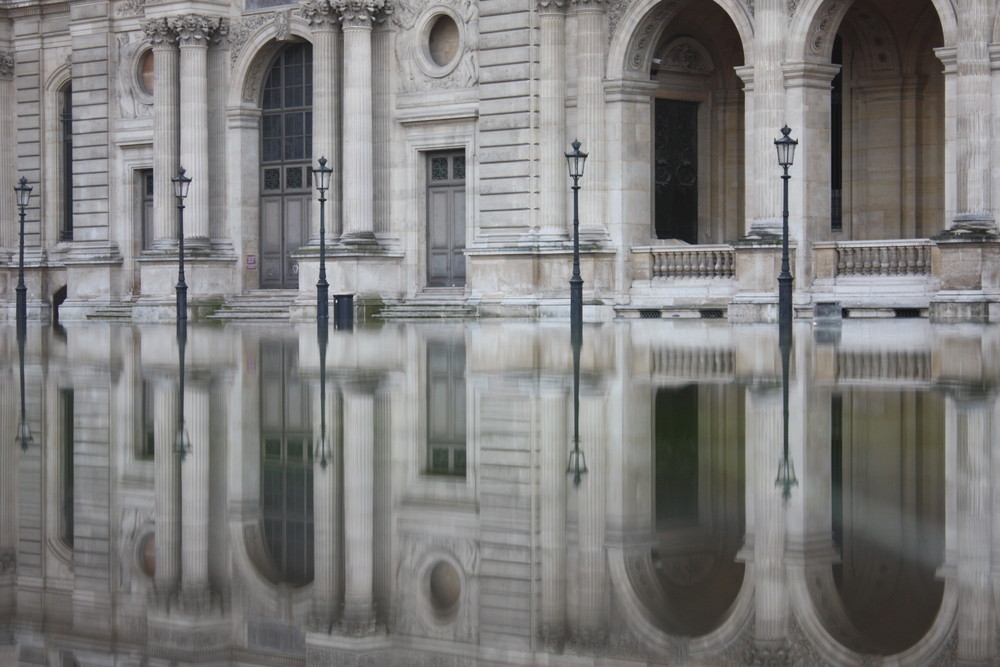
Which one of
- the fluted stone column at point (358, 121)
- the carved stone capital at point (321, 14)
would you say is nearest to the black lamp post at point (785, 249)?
the fluted stone column at point (358, 121)

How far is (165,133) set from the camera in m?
45.1

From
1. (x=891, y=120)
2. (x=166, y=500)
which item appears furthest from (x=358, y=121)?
(x=166, y=500)

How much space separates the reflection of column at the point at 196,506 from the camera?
6.88 meters

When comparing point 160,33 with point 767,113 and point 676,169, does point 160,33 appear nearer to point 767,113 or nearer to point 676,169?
point 676,169

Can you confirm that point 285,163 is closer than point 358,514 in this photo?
No

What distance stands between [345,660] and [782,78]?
94.9ft

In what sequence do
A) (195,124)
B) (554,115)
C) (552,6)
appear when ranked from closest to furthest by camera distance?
(552,6) < (554,115) < (195,124)

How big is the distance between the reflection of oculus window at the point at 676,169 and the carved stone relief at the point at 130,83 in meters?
15.6

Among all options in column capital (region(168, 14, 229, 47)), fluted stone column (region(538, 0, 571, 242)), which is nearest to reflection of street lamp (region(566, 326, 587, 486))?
fluted stone column (region(538, 0, 571, 242))

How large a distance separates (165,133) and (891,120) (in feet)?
63.2

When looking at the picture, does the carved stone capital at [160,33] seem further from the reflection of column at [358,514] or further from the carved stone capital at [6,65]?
the reflection of column at [358,514]

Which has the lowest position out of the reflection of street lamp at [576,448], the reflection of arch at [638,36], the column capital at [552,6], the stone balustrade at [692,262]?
the reflection of street lamp at [576,448]

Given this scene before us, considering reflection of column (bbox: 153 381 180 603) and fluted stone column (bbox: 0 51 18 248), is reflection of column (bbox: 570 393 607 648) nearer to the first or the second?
reflection of column (bbox: 153 381 180 603)

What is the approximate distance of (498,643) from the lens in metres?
5.93
